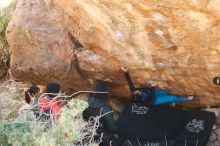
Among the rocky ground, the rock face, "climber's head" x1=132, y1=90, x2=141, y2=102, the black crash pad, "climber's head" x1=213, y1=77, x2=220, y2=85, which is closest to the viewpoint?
the rock face

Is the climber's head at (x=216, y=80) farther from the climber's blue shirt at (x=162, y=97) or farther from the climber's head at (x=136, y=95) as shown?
the climber's head at (x=136, y=95)

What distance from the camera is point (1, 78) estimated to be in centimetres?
947

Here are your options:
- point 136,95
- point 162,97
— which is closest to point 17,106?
point 136,95

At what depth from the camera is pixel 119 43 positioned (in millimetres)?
6000

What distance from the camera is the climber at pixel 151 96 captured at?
6754 millimetres

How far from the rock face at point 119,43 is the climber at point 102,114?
0.51 meters

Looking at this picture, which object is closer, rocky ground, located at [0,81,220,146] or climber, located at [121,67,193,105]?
rocky ground, located at [0,81,220,146]

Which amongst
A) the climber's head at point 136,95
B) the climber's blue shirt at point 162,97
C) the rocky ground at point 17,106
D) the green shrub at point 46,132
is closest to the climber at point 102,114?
the climber's head at point 136,95

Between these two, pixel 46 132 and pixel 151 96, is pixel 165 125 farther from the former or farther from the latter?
pixel 46 132

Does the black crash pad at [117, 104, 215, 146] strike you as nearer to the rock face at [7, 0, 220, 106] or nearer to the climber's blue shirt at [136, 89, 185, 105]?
the climber's blue shirt at [136, 89, 185, 105]

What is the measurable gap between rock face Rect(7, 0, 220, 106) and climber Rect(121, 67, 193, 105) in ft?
0.33

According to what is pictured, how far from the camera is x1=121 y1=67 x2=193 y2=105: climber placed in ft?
22.2

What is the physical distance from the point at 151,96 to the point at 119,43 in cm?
115

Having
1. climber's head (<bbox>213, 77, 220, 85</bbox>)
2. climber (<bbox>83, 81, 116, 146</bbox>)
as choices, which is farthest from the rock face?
climber (<bbox>83, 81, 116, 146</bbox>)
